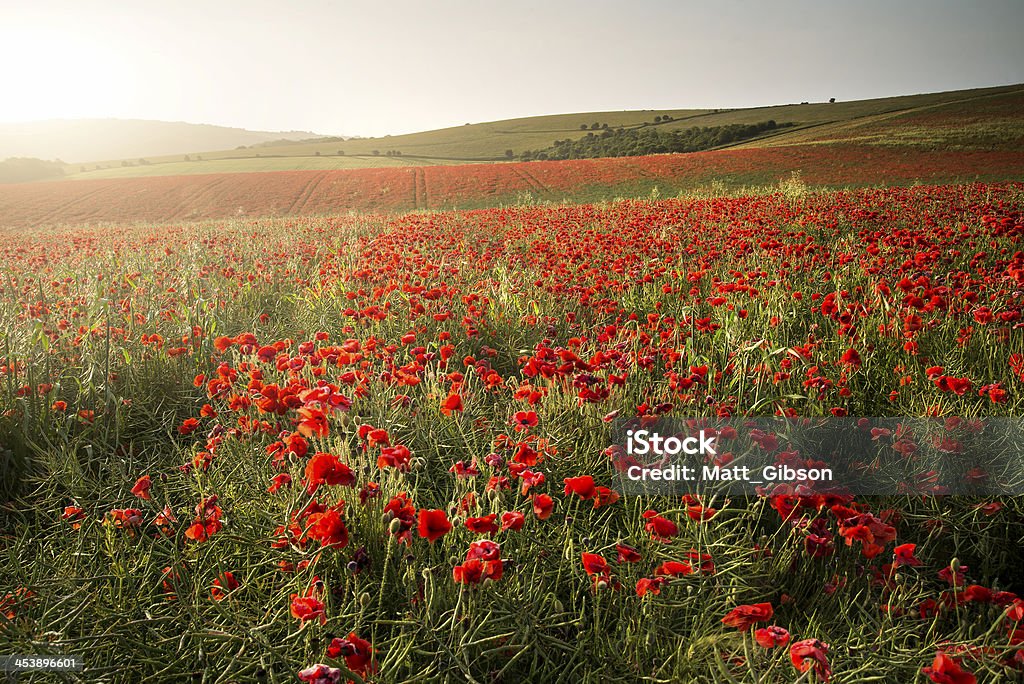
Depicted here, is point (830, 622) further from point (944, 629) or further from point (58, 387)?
point (58, 387)

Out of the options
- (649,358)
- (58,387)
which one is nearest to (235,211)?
(58,387)

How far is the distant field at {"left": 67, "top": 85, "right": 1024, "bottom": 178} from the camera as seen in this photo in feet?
107

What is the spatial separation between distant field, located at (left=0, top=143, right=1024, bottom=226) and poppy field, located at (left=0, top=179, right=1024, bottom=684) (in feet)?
52.1

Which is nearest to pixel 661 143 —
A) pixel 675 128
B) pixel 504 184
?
pixel 675 128

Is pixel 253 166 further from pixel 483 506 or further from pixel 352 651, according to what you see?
pixel 352 651

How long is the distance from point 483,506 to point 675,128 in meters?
63.7

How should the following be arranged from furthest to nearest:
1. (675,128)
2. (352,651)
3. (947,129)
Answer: (675,128)
(947,129)
(352,651)

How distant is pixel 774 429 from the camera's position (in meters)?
2.34

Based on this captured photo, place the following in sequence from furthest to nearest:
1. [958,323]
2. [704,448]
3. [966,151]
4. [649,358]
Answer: [966,151] → [958,323] → [649,358] → [704,448]

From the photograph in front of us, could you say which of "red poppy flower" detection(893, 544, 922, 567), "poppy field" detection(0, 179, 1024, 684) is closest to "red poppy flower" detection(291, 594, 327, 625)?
"poppy field" detection(0, 179, 1024, 684)

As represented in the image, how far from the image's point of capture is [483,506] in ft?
6.47

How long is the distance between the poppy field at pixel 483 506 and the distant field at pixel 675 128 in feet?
106

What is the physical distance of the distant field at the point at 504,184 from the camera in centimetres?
2097

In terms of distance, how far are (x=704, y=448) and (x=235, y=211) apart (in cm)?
2752
